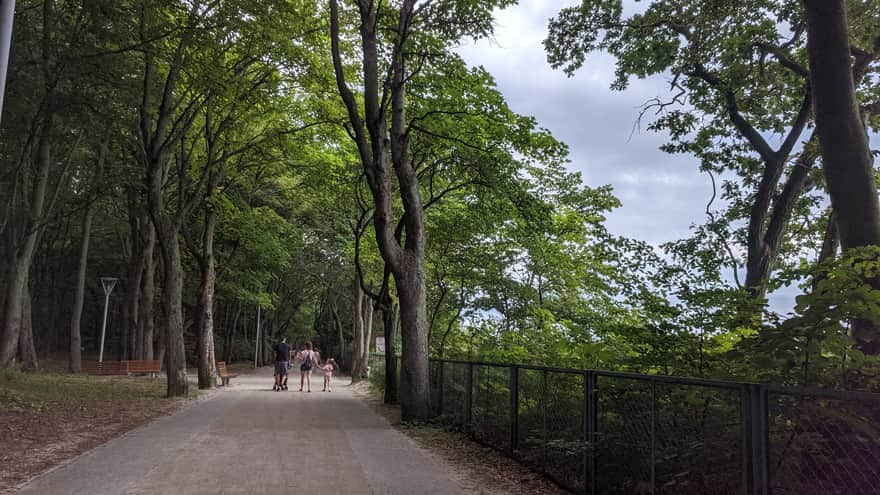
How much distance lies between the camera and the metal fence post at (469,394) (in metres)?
11.4

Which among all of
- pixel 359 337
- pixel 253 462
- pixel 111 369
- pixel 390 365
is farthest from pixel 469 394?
pixel 111 369

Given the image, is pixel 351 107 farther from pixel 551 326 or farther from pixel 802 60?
pixel 802 60

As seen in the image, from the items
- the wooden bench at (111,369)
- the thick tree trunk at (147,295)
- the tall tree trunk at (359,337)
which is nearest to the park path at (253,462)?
the thick tree trunk at (147,295)

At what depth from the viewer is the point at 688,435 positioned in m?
5.53

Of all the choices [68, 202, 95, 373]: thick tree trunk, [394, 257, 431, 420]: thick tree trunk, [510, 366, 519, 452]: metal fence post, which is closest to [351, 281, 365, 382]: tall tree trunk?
[68, 202, 95, 373]: thick tree trunk

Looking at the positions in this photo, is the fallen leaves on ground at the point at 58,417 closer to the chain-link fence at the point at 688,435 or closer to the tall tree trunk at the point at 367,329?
the chain-link fence at the point at 688,435

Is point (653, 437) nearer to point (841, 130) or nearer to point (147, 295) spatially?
point (841, 130)

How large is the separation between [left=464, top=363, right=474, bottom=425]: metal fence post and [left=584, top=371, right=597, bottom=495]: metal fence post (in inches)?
175

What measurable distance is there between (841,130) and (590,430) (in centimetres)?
457

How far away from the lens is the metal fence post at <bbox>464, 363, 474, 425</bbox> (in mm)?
11359

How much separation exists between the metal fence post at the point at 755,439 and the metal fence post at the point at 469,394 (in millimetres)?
6845

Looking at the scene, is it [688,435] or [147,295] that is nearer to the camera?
[688,435]

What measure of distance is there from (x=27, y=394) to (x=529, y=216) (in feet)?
40.6

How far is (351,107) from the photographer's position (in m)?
14.1
